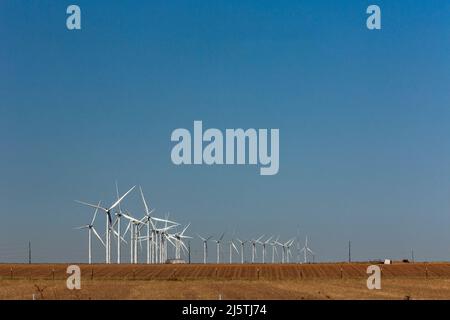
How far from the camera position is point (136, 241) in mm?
184875

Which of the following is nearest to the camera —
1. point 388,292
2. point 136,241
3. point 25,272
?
point 388,292

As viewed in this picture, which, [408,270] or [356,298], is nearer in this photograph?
[356,298]
